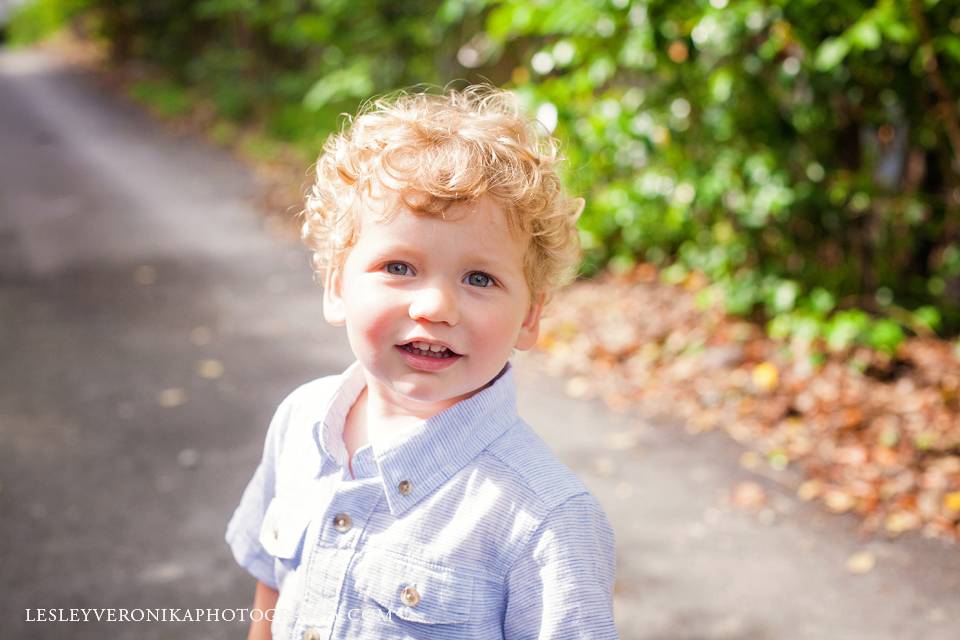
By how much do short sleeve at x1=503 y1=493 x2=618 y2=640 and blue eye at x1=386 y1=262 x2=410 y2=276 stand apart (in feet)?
1.43

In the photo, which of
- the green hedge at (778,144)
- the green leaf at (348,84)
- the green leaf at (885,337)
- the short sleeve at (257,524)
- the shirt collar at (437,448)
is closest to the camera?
the shirt collar at (437,448)

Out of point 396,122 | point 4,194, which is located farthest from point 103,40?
point 396,122

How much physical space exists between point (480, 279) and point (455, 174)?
6.6 inches

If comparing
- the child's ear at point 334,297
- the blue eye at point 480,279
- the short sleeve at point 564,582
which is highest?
the child's ear at point 334,297

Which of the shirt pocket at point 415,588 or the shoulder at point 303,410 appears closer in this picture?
the shirt pocket at point 415,588

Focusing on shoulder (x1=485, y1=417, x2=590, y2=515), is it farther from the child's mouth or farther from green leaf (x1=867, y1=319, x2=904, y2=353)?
green leaf (x1=867, y1=319, x2=904, y2=353)

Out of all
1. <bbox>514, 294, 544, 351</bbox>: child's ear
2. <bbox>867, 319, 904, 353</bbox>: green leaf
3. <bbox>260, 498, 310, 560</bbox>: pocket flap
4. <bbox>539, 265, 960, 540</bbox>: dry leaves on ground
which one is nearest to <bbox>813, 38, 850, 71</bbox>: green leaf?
<bbox>867, 319, 904, 353</bbox>: green leaf

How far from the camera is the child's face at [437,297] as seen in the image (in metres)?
1.52

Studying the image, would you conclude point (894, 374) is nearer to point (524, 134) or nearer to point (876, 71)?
point (876, 71)

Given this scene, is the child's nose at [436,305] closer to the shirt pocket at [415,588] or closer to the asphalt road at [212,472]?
the shirt pocket at [415,588]

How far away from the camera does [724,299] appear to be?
5.53m

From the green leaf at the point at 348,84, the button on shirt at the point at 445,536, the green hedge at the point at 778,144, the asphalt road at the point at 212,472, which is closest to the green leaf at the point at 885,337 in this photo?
the green hedge at the point at 778,144

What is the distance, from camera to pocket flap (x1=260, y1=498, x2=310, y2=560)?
5.61ft

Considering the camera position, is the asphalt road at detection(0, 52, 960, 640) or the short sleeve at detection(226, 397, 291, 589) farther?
the asphalt road at detection(0, 52, 960, 640)
